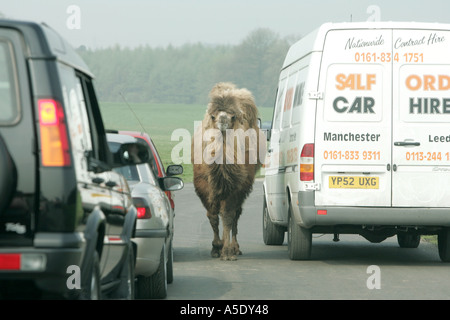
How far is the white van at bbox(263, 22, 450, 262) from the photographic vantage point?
521 inches

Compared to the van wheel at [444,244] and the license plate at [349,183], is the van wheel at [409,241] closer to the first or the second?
the van wheel at [444,244]

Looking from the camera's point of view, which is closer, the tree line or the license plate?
the license plate

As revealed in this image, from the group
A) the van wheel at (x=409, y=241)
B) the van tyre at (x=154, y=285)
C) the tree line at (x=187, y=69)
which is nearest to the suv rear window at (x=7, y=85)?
the van tyre at (x=154, y=285)

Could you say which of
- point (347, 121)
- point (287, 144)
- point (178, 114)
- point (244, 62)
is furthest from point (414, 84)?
point (244, 62)

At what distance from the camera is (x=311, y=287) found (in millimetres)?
11344

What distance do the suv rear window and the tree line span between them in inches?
4506

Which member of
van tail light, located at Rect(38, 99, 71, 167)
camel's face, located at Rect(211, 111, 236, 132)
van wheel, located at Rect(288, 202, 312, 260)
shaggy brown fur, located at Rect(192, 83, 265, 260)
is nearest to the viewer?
van tail light, located at Rect(38, 99, 71, 167)

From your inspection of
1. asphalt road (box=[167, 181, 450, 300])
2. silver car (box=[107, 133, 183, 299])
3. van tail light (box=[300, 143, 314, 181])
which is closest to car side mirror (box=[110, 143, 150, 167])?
silver car (box=[107, 133, 183, 299])

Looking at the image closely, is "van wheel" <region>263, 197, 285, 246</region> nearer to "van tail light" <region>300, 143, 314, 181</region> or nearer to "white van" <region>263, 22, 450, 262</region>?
"white van" <region>263, 22, 450, 262</region>

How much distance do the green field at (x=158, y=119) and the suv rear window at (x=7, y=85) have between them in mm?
58215

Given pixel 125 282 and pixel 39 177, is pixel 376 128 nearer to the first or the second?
pixel 125 282

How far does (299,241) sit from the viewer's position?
1409 centimetres

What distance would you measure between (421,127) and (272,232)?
4.51 meters

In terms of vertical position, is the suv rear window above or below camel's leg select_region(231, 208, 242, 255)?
above
